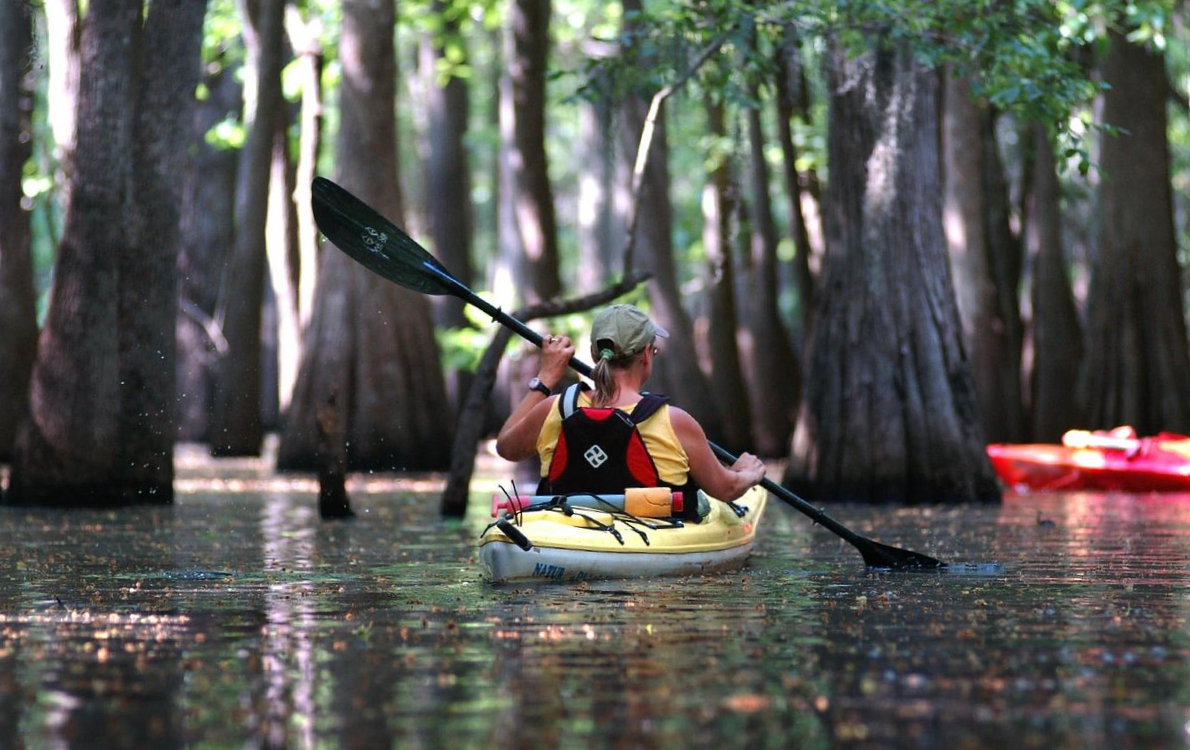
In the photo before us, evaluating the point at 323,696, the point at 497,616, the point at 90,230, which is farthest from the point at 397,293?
the point at 323,696

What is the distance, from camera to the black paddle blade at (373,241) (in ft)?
31.3

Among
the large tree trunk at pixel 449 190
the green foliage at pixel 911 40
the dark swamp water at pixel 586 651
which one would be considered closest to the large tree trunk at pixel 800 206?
the large tree trunk at pixel 449 190

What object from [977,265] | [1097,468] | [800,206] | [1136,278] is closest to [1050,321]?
[977,265]

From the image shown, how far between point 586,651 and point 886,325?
8.50 meters

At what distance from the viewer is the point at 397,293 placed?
62.5 ft

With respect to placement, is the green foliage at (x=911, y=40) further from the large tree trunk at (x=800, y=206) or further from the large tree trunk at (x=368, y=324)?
the large tree trunk at (x=800, y=206)

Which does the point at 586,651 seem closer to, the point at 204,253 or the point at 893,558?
the point at 893,558

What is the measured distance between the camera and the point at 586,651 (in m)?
5.57

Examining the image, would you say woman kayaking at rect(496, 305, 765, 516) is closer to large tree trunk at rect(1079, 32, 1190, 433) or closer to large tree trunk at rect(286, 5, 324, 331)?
large tree trunk at rect(1079, 32, 1190, 433)

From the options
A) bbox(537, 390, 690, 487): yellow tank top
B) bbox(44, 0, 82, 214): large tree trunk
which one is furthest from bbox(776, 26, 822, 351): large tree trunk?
bbox(537, 390, 690, 487): yellow tank top

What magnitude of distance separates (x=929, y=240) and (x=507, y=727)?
Result: 1011 cm

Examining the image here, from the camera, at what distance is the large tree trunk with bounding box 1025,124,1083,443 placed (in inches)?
783

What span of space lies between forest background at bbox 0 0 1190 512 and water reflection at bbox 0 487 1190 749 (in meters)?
3.63

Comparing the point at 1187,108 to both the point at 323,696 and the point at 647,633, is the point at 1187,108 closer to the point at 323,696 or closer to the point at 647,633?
the point at 647,633
